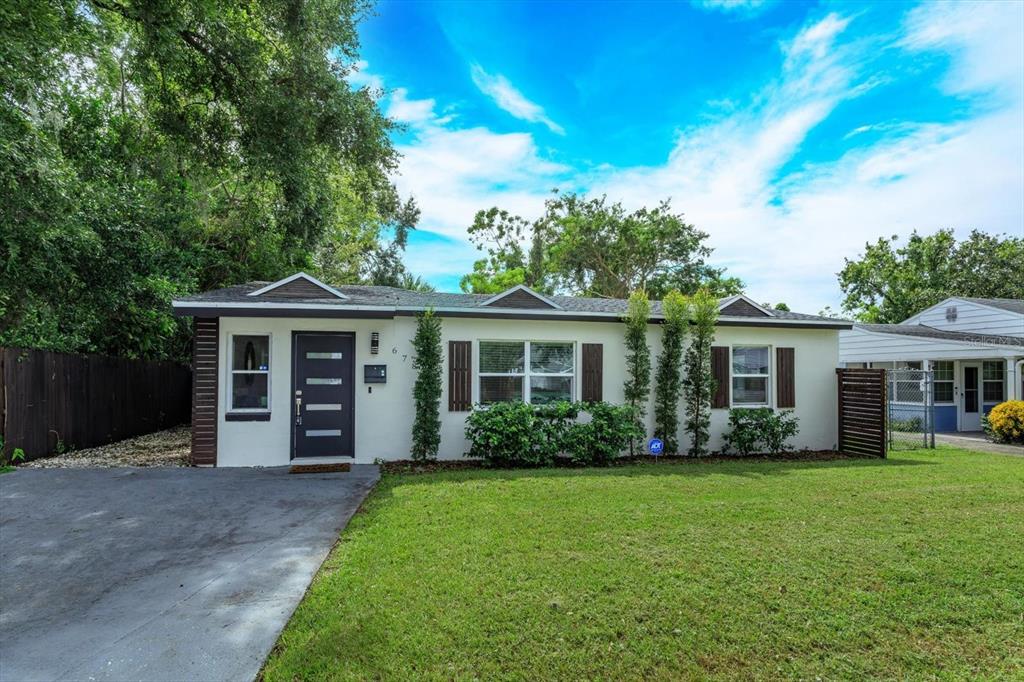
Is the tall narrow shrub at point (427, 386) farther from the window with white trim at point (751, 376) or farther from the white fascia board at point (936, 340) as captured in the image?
the white fascia board at point (936, 340)

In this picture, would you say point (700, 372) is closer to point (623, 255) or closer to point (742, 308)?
point (742, 308)

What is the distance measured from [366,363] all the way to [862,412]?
29.8 ft

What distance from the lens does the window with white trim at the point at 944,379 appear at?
47.7ft

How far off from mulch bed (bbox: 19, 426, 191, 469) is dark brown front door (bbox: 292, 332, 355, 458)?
1908mm

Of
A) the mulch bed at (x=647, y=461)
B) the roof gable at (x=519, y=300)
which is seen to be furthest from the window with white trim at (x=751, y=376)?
the roof gable at (x=519, y=300)

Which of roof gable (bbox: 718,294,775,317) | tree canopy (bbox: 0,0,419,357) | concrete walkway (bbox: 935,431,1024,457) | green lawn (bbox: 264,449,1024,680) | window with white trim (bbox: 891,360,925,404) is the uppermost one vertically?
tree canopy (bbox: 0,0,419,357)

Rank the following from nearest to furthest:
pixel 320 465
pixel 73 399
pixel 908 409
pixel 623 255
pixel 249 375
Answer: pixel 320 465 < pixel 249 375 < pixel 73 399 < pixel 908 409 < pixel 623 255

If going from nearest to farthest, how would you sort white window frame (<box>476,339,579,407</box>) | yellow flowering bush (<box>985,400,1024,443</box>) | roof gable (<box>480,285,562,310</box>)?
white window frame (<box>476,339,579,407</box>) → roof gable (<box>480,285,562,310</box>) → yellow flowering bush (<box>985,400,1024,443</box>)

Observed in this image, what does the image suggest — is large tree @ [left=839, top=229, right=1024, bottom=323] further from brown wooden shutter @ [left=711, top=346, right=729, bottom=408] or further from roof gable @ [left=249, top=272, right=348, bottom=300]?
roof gable @ [left=249, top=272, right=348, bottom=300]

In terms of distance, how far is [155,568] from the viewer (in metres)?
4.09

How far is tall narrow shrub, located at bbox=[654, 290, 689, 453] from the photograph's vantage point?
9.34 meters

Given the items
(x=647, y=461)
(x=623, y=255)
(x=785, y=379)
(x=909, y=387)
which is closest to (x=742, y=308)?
(x=785, y=379)

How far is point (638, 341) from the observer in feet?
30.4

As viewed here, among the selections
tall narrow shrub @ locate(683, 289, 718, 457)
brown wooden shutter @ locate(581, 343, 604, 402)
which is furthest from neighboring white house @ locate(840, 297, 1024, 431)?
brown wooden shutter @ locate(581, 343, 604, 402)
